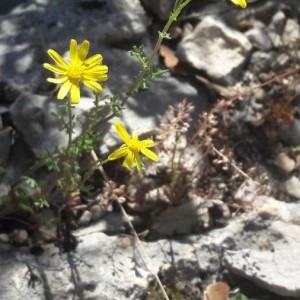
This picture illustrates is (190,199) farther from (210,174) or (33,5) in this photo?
(33,5)

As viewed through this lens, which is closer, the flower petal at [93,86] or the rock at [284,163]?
the flower petal at [93,86]

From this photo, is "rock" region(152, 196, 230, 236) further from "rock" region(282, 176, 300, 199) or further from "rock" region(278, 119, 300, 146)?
"rock" region(278, 119, 300, 146)

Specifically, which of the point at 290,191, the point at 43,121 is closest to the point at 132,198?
the point at 43,121

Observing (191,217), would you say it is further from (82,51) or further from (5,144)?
(82,51)

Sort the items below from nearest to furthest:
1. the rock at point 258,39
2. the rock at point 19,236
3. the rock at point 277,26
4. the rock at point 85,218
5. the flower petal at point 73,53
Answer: the flower petal at point 73,53 → the rock at point 19,236 → the rock at point 85,218 → the rock at point 258,39 → the rock at point 277,26

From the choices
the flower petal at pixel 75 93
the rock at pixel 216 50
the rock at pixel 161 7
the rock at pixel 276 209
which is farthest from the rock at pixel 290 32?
the flower petal at pixel 75 93

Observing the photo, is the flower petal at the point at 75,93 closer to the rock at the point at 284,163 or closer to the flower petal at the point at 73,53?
the flower petal at the point at 73,53

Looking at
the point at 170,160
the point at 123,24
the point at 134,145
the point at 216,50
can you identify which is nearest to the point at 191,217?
the point at 170,160
